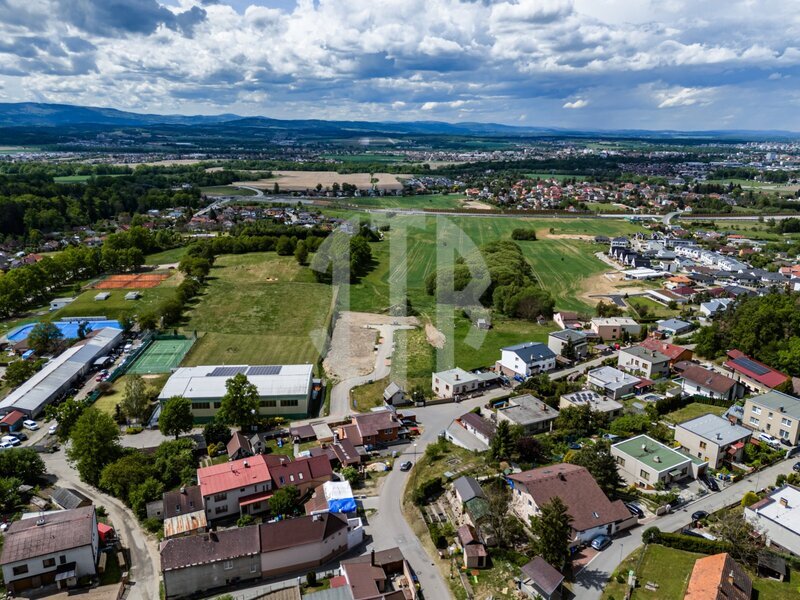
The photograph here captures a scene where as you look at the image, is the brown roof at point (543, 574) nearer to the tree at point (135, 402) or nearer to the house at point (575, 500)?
the house at point (575, 500)

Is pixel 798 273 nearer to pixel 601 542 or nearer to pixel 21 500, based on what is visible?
pixel 601 542

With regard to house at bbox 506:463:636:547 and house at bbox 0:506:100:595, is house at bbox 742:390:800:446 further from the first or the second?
house at bbox 0:506:100:595

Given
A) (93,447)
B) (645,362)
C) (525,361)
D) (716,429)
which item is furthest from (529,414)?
(93,447)

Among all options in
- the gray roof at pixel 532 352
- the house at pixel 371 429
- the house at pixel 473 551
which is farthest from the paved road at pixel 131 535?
the gray roof at pixel 532 352

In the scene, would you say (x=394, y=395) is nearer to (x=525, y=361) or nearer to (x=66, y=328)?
(x=525, y=361)

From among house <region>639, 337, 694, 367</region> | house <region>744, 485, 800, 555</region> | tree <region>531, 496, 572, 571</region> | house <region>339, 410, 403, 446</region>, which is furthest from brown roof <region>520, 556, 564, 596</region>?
house <region>639, 337, 694, 367</region>
